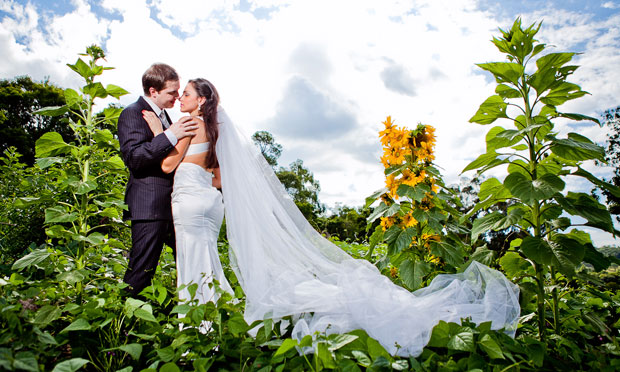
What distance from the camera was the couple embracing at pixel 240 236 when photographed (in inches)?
82.1

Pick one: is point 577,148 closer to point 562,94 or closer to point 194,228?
point 562,94

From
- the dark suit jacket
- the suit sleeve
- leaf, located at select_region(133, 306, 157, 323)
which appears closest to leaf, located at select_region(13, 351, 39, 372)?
leaf, located at select_region(133, 306, 157, 323)

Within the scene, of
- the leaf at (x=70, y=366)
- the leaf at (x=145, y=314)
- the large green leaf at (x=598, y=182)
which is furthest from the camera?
the large green leaf at (x=598, y=182)

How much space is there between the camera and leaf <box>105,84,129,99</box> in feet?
8.61

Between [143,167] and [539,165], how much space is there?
2.82 m

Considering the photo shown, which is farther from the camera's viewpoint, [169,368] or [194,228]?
[194,228]

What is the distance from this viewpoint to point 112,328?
196 cm

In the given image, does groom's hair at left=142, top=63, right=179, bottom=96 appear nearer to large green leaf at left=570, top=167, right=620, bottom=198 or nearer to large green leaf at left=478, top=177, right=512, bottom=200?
large green leaf at left=478, top=177, right=512, bottom=200

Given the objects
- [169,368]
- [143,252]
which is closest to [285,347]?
→ [169,368]

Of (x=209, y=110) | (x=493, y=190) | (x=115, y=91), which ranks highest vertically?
(x=209, y=110)

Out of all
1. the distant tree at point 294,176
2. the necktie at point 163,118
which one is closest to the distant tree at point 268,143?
the distant tree at point 294,176

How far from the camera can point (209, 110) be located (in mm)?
2896

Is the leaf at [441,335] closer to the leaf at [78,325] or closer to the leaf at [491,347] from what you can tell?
the leaf at [491,347]

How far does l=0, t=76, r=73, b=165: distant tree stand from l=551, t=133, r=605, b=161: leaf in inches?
799
